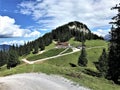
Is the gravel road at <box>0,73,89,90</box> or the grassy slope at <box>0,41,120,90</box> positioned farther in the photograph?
the grassy slope at <box>0,41,120,90</box>

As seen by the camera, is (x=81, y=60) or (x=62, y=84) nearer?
(x=62, y=84)

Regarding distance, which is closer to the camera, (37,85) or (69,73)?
(37,85)

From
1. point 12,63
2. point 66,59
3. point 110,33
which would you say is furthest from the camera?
point 66,59

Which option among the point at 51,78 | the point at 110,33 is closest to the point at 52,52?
the point at 110,33

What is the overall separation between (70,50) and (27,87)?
6594 inches

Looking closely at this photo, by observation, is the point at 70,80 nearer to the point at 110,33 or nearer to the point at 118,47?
the point at 118,47

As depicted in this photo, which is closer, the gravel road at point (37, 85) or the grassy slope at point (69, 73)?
the gravel road at point (37, 85)

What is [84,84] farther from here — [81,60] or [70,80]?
[81,60]

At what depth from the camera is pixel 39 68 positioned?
34.9 m

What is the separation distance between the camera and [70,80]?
96.4 ft

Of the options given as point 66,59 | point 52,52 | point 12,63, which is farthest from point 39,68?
point 52,52

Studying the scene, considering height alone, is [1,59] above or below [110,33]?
below

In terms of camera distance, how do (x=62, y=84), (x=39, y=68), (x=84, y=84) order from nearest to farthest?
(x=62, y=84) → (x=84, y=84) → (x=39, y=68)

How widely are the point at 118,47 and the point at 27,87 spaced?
21759 mm
